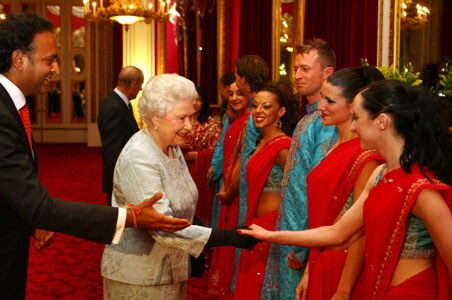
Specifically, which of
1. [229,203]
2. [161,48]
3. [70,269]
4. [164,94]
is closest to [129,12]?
[161,48]

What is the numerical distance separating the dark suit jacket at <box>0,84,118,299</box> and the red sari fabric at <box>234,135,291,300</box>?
1493 millimetres

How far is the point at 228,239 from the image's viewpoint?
2551mm

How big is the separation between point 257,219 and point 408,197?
5.44 ft

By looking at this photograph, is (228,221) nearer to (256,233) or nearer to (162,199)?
(256,233)

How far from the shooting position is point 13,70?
7.44ft

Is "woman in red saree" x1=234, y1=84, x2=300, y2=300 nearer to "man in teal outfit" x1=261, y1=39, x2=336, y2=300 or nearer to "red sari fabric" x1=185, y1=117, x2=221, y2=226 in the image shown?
"man in teal outfit" x1=261, y1=39, x2=336, y2=300

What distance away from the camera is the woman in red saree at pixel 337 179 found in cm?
257

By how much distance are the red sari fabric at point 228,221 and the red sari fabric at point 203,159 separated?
1.02 metres

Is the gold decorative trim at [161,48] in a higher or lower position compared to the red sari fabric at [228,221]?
higher

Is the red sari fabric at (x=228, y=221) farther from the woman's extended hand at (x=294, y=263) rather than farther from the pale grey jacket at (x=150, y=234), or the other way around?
the pale grey jacket at (x=150, y=234)

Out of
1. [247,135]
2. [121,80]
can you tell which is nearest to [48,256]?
[121,80]

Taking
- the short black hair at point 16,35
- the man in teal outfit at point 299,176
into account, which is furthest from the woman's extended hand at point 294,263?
the short black hair at point 16,35

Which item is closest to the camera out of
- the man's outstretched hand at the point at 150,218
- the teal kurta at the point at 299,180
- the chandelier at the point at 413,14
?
the man's outstretched hand at the point at 150,218

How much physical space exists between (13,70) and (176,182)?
0.75 m
